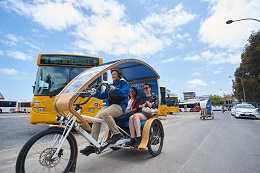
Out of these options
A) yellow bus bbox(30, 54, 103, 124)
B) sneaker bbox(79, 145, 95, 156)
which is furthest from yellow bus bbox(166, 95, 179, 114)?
sneaker bbox(79, 145, 95, 156)

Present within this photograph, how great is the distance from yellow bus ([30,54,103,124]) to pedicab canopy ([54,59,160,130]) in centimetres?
286

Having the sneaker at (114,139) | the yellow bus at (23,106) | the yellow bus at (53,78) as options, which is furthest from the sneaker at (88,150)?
the yellow bus at (23,106)

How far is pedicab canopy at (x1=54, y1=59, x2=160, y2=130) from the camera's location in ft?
10.4

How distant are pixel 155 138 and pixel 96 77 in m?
2.26

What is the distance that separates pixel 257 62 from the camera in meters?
22.5

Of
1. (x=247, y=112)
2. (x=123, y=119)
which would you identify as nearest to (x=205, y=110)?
(x=247, y=112)

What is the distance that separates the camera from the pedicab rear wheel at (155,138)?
4.56m

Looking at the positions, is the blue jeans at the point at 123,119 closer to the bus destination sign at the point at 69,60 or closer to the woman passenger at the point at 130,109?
the woman passenger at the point at 130,109

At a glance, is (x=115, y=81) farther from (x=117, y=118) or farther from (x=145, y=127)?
(x=145, y=127)

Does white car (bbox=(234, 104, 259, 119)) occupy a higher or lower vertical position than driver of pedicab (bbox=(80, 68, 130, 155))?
lower

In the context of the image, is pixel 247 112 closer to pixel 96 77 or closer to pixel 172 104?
pixel 172 104

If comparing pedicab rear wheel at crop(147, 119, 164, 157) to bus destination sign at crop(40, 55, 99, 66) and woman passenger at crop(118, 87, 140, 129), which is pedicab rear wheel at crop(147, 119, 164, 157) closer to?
woman passenger at crop(118, 87, 140, 129)

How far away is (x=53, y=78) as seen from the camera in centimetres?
816

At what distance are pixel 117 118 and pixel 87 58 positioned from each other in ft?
15.9
